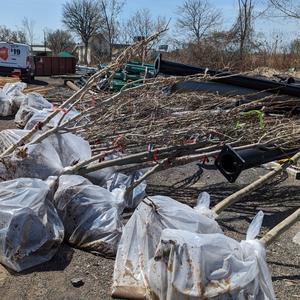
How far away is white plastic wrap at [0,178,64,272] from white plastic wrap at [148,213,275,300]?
3.58ft

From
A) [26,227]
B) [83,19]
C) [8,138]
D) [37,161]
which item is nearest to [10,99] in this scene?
[8,138]

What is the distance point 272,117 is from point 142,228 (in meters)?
3.84

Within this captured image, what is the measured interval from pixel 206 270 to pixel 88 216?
4.68 ft

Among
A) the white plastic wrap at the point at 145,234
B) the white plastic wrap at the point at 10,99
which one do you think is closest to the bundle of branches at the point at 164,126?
the white plastic wrap at the point at 145,234

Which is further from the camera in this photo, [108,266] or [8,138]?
[8,138]

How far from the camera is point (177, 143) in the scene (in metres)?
4.68

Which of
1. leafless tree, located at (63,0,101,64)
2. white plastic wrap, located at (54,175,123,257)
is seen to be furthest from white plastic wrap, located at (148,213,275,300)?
leafless tree, located at (63,0,101,64)

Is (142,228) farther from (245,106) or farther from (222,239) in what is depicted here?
(245,106)

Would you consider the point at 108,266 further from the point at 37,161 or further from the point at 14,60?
the point at 14,60

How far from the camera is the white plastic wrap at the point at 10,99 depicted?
9.96 meters

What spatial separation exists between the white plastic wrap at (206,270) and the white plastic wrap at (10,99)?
8376mm

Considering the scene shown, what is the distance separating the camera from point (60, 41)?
171 ft

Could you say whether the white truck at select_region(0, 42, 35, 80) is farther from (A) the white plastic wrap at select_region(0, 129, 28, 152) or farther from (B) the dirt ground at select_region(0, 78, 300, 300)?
(B) the dirt ground at select_region(0, 78, 300, 300)

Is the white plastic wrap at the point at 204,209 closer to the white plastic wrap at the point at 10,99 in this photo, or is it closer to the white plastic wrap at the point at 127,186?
the white plastic wrap at the point at 127,186
